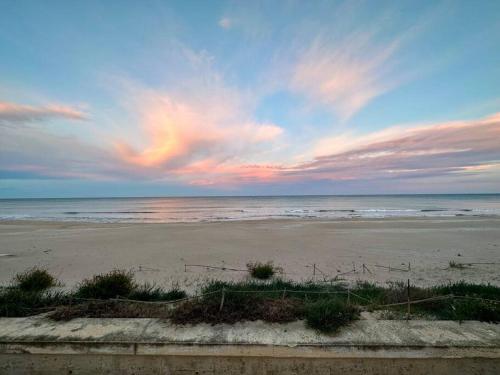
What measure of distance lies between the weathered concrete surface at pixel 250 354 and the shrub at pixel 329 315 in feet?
0.45

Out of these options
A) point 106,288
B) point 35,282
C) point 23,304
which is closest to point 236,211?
point 35,282

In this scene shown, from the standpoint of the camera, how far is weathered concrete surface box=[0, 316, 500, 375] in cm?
237

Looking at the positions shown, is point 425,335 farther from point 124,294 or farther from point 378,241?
point 378,241

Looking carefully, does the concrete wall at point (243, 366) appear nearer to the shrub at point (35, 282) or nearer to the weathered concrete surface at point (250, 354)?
the weathered concrete surface at point (250, 354)

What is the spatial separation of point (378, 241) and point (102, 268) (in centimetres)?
1458

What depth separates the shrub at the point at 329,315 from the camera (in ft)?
8.84

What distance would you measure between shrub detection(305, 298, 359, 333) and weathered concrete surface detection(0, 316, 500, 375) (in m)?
0.14

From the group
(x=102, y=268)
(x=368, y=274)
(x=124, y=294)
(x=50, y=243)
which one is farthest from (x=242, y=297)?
(x=50, y=243)

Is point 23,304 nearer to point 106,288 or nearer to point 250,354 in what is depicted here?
point 106,288

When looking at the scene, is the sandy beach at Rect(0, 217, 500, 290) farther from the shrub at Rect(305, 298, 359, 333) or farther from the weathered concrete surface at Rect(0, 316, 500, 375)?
the shrub at Rect(305, 298, 359, 333)

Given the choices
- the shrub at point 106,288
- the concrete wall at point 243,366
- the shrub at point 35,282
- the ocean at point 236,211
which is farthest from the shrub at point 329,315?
the ocean at point 236,211

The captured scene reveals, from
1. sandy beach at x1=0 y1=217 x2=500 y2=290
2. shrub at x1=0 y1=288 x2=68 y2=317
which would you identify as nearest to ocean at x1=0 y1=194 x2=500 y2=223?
sandy beach at x1=0 y1=217 x2=500 y2=290

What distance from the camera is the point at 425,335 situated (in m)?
2.57

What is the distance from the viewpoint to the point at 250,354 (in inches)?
93.7
